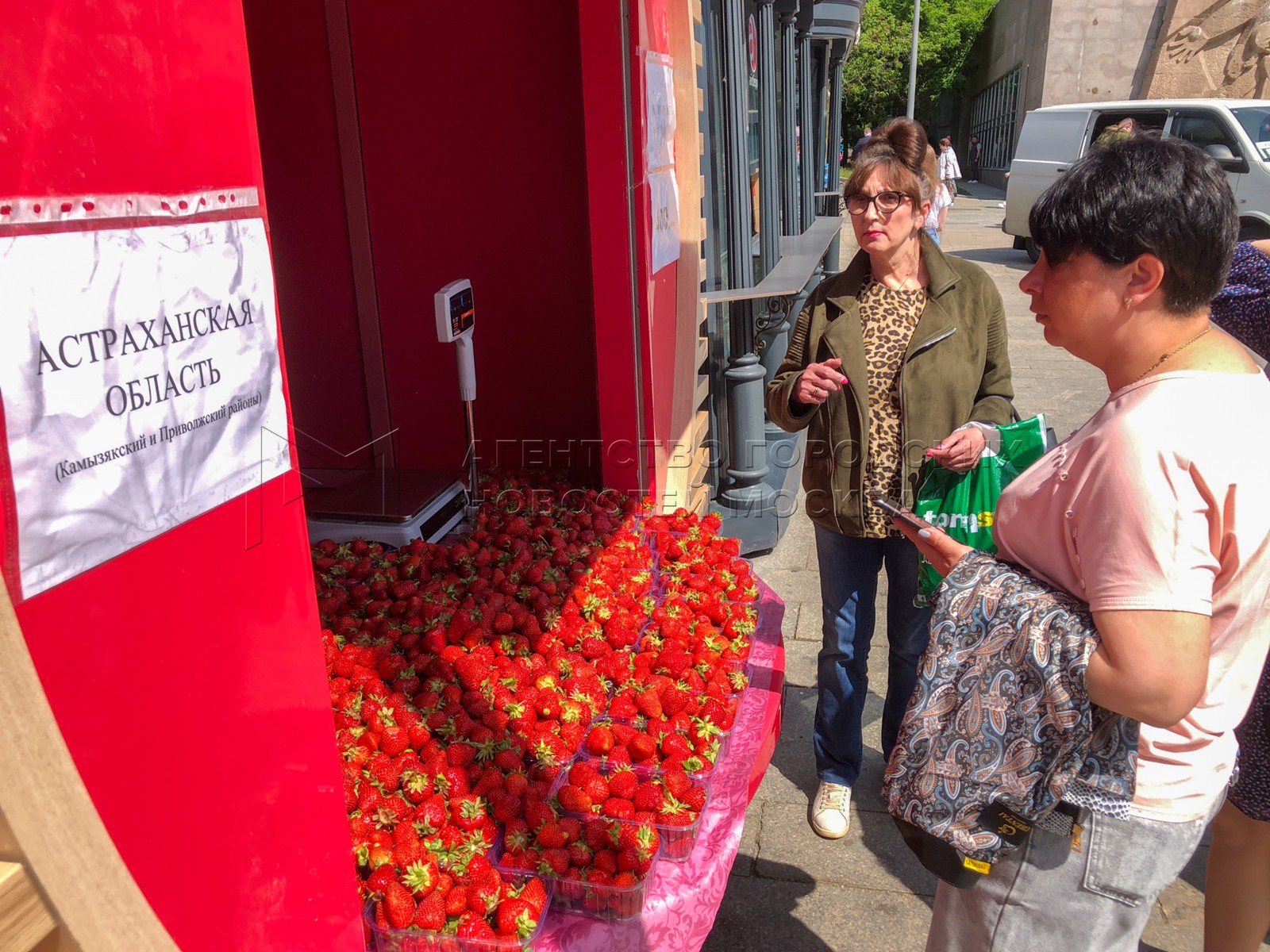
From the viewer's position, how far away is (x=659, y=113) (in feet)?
12.2

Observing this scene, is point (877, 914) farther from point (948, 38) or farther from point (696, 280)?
point (948, 38)

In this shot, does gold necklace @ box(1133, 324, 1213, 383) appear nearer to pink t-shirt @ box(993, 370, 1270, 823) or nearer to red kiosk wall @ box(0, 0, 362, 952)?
pink t-shirt @ box(993, 370, 1270, 823)

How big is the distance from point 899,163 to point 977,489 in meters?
0.98

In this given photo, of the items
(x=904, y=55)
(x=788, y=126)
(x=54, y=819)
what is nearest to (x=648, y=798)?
(x=54, y=819)

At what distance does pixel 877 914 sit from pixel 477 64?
3.72 meters

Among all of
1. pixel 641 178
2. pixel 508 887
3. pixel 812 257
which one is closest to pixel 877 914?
pixel 508 887

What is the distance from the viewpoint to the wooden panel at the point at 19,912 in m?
0.90

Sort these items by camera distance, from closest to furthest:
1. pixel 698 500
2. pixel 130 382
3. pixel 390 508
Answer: pixel 130 382, pixel 390 508, pixel 698 500

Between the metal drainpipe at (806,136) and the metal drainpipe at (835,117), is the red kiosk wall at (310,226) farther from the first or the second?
the metal drainpipe at (835,117)

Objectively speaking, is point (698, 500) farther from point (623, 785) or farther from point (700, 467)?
point (623, 785)

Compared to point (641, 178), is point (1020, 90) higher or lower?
higher

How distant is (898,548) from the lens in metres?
2.94

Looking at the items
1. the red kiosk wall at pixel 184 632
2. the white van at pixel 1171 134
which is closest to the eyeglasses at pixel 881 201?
the red kiosk wall at pixel 184 632

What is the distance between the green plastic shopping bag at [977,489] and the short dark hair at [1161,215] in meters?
1.06
